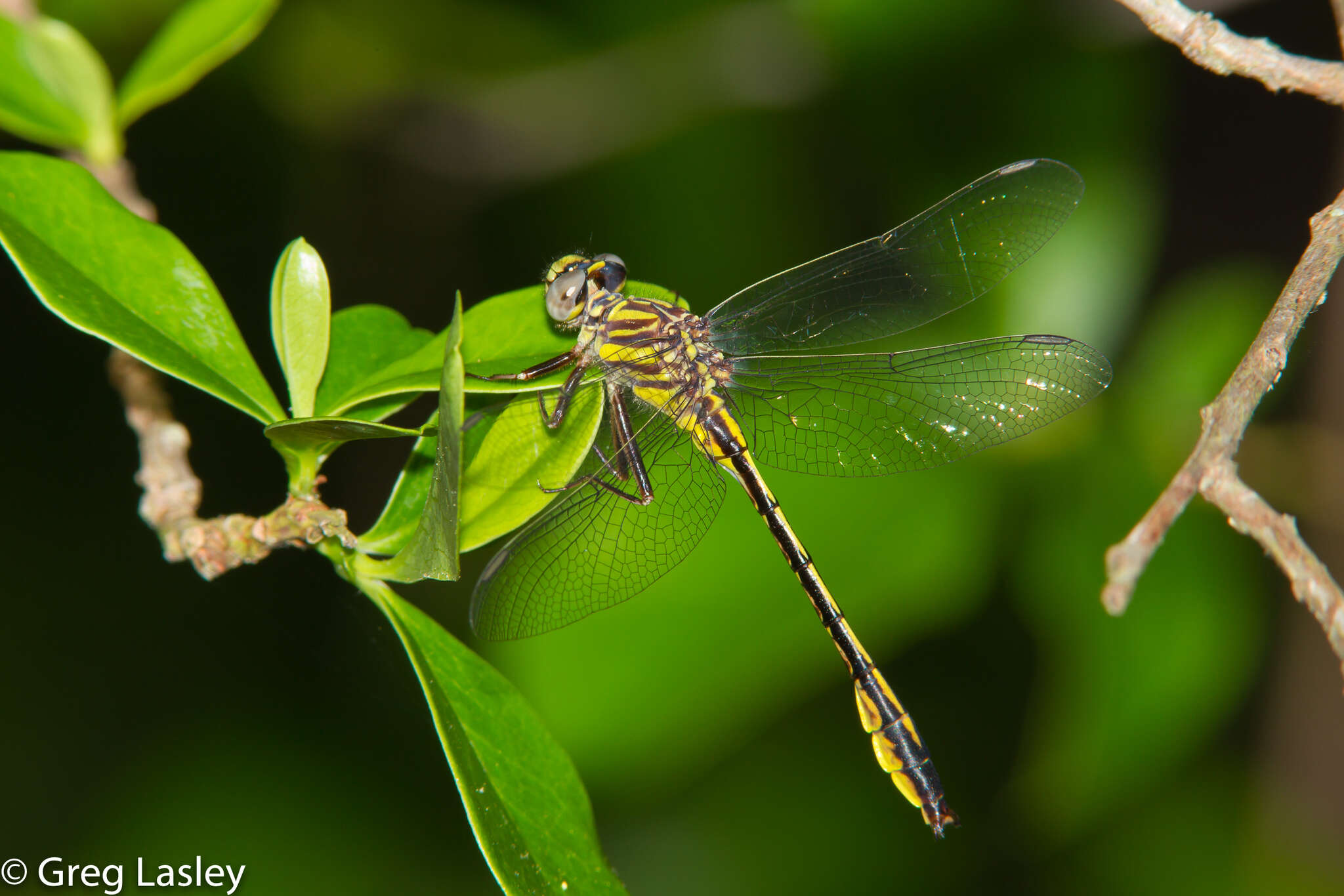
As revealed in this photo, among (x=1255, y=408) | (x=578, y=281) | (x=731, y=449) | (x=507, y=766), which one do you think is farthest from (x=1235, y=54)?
(x=507, y=766)

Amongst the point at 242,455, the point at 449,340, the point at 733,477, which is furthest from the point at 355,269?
the point at 449,340

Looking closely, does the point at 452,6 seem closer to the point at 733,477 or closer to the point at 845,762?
the point at 733,477

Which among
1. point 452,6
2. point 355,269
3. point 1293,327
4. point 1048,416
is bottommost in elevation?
point 1293,327

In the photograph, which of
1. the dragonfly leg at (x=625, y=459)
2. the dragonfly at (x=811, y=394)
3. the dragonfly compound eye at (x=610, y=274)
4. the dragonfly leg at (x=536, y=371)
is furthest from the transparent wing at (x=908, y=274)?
the dragonfly leg at (x=536, y=371)

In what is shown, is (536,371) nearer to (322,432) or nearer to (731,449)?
(322,432)

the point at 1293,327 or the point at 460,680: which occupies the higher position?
the point at 460,680

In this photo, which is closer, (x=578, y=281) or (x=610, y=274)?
(x=578, y=281)
